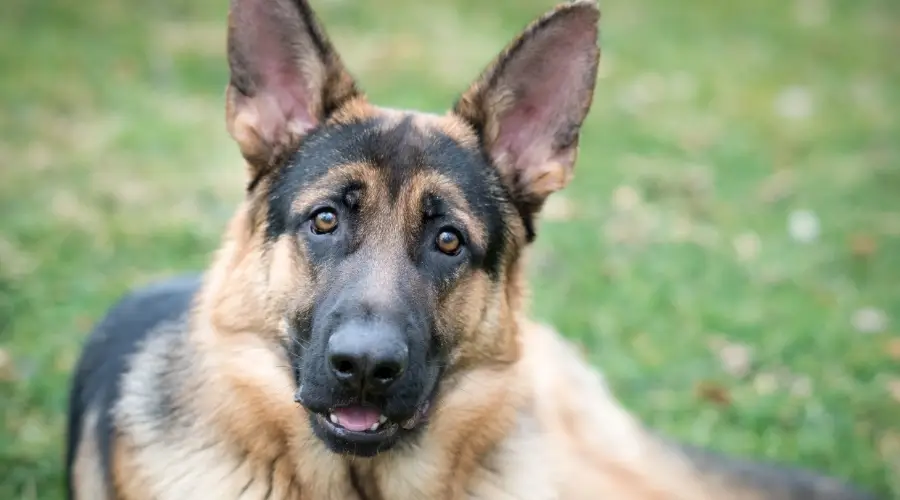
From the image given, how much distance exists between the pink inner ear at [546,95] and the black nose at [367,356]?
110cm

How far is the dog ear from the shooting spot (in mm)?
3447

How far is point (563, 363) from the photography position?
4555 millimetres

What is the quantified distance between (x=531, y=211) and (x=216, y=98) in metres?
6.75

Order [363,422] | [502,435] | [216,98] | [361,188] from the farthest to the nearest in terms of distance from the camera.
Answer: [216,98]
[502,435]
[361,188]
[363,422]

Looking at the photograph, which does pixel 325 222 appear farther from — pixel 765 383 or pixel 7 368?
pixel 765 383

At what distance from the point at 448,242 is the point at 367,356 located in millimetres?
697

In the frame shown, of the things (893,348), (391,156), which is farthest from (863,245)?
(391,156)

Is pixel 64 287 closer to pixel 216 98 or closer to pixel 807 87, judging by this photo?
pixel 216 98

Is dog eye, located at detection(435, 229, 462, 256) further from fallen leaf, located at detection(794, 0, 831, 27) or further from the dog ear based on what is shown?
fallen leaf, located at detection(794, 0, 831, 27)

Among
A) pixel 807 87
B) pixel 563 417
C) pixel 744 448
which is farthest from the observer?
pixel 807 87

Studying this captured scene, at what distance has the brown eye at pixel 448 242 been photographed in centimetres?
337

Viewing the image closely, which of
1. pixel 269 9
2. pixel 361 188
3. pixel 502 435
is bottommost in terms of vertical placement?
pixel 502 435

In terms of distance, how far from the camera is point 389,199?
10.8 ft

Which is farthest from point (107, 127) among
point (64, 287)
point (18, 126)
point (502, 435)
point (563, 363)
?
point (502, 435)
